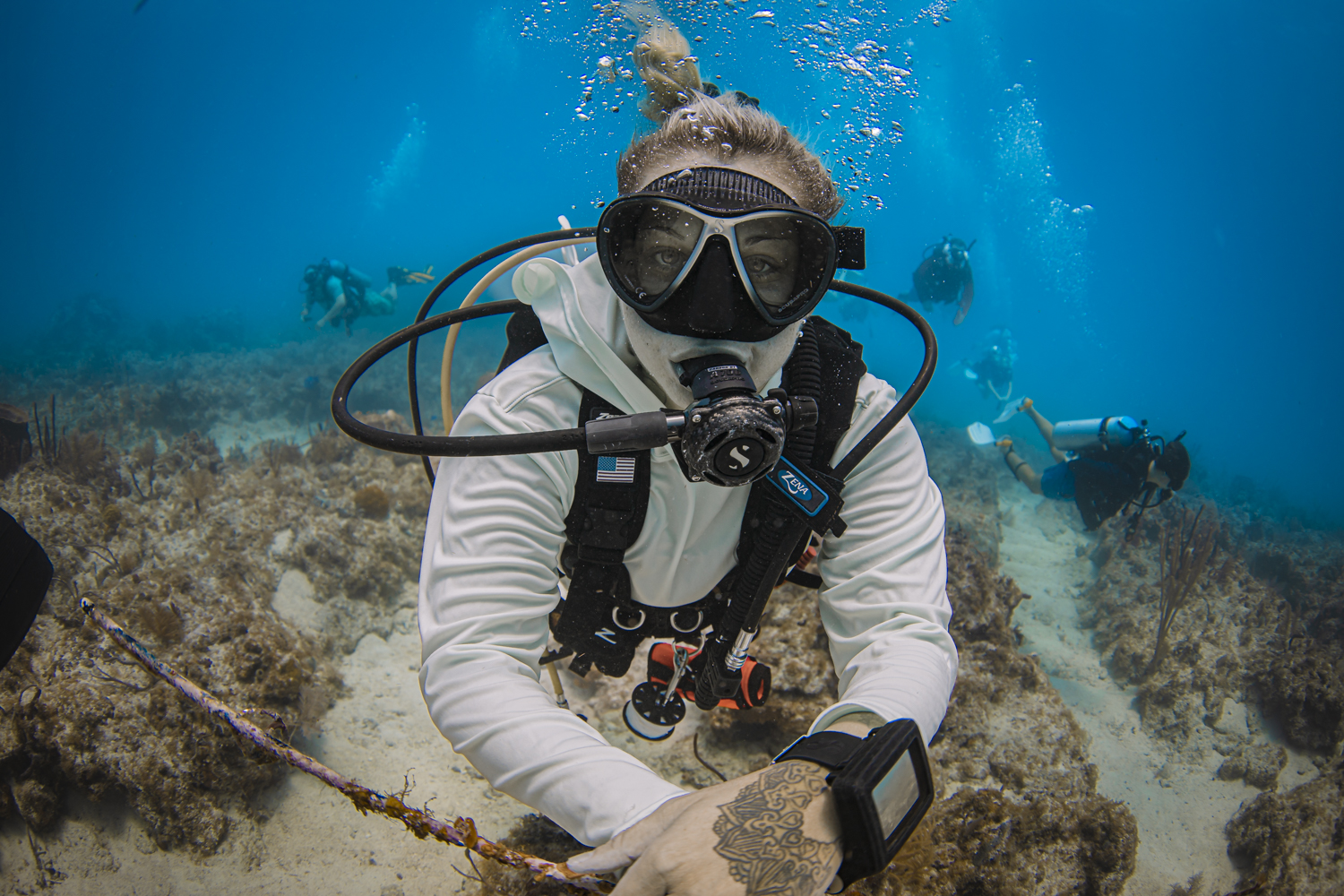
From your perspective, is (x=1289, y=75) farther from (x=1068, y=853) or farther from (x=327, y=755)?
(x=327, y=755)

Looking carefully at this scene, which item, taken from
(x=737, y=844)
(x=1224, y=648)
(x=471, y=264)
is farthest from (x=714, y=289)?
(x=1224, y=648)

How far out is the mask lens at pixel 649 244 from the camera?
1.65m

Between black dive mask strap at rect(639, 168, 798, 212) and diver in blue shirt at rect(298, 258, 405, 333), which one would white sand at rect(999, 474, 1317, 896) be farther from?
diver in blue shirt at rect(298, 258, 405, 333)

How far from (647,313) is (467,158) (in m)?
118

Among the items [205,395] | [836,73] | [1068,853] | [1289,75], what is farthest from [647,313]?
[1289,75]

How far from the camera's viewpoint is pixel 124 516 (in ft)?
20.4

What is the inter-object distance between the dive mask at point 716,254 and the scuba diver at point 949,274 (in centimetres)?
1332

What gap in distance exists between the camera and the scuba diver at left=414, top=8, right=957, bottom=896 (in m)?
1.12

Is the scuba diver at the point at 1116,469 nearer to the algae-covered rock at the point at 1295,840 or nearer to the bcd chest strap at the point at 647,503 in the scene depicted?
the algae-covered rock at the point at 1295,840

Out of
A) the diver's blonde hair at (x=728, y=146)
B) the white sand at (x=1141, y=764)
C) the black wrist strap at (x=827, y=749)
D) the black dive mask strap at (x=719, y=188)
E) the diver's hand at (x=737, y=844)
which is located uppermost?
the diver's blonde hair at (x=728, y=146)

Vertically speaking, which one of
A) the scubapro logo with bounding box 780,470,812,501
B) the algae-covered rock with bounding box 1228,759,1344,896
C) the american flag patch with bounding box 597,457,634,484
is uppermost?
the scubapro logo with bounding box 780,470,812,501

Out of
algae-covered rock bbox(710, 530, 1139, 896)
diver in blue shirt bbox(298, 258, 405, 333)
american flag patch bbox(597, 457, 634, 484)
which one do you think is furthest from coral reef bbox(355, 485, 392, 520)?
diver in blue shirt bbox(298, 258, 405, 333)

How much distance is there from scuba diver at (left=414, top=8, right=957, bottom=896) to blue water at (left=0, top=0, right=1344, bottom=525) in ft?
8.62

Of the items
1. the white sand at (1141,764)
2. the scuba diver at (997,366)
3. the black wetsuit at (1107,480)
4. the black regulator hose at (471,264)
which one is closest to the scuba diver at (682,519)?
the black regulator hose at (471,264)
